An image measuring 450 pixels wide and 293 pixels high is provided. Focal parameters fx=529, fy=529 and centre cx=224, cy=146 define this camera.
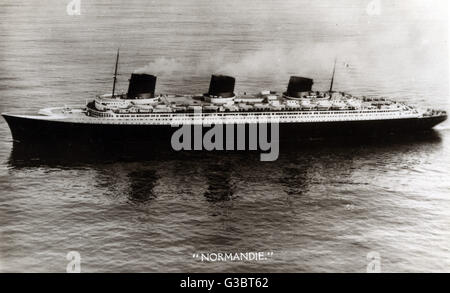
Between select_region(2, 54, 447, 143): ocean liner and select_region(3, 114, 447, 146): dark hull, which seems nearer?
select_region(3, 114, 447, 146): dark hull

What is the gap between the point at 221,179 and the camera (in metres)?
→ 47.3

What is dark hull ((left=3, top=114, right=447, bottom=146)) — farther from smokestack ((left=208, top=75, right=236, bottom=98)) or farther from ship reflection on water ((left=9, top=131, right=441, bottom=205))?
smokestack ((left=208, top=75, right=236, bottom=98))

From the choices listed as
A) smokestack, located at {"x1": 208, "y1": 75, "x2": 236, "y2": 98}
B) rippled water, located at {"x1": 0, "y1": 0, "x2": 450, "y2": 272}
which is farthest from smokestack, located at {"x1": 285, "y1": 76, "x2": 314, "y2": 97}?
rippled water, located at {"x1": 0, "y1": 0, "x2": 450, "y2": 272}

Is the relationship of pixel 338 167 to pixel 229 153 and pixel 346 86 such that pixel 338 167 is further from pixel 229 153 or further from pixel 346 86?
pixel 346 86

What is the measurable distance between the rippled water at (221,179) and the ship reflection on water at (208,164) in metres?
0.20

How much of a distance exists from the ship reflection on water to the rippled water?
7.8 inches

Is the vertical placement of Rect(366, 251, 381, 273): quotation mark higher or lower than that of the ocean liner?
lower

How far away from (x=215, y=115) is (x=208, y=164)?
10.7 meters

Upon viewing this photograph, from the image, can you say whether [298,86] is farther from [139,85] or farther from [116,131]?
[116,131]

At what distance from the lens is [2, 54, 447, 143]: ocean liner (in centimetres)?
5722

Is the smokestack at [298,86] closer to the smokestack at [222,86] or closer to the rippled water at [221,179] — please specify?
the smokestack at [222,86]

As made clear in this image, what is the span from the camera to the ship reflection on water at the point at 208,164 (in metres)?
45.2

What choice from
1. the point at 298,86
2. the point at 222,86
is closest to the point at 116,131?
the point at 222,86
